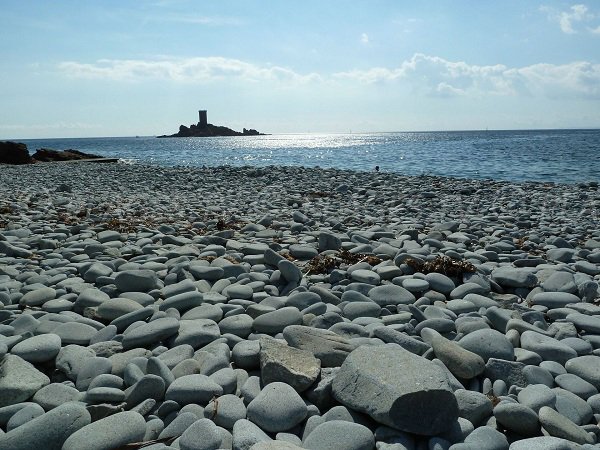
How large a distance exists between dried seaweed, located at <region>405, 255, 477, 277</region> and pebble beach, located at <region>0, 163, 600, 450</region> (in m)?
0.01

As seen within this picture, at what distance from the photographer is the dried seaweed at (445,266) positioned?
13.4 ft

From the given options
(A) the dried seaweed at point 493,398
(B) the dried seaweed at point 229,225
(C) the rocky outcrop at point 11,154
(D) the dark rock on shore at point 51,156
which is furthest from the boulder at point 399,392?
(D) the dark rock on shore at point 51,156

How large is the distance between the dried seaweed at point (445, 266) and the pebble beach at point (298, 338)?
13 millimetres

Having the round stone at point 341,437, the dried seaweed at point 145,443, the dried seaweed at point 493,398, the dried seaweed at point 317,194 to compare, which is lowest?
the dried seaweed at point 493,398

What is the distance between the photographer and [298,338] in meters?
2.68

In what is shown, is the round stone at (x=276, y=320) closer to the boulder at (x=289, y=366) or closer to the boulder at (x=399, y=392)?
the boulder at (x=289, y=366)

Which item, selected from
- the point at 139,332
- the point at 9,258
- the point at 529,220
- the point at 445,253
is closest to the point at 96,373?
the point at 139,332

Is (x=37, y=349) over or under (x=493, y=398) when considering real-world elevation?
over

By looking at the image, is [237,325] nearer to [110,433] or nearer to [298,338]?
[298,338]

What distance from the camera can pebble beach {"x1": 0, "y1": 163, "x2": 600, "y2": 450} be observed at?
2.00m

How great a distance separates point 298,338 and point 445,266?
1856mm

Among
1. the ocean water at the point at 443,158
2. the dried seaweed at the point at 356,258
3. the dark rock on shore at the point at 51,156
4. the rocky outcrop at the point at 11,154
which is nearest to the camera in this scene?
the dried seaweed at the point at 356,258

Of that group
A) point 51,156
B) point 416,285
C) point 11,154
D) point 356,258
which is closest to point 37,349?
point 416,285

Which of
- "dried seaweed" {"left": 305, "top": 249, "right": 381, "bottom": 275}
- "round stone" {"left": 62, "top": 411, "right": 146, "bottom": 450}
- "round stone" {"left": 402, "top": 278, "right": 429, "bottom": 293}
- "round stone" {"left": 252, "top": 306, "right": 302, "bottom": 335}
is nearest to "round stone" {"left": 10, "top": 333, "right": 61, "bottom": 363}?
"round stone" {"left": 62, "top": 411, "right": 146, "bottom": 450}
